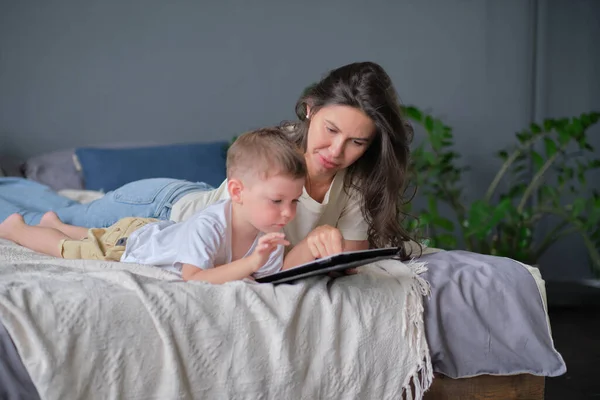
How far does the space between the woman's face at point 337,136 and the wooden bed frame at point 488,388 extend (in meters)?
0.62

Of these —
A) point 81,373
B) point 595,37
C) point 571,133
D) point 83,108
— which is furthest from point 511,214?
point 81,373

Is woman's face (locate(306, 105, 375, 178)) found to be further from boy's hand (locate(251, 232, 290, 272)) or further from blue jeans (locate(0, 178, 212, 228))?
blue jeans (locate(0, 178, 212, 228))

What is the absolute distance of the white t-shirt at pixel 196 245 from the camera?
185 cm

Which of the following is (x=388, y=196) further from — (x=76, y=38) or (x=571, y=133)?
(x=76, y=38)

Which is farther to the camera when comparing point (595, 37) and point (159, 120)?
point (595, 37)

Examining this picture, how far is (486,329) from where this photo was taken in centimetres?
192

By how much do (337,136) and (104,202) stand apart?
3.65 ft

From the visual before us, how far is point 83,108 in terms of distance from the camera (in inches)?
158

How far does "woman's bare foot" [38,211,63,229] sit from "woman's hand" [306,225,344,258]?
1.21 meters

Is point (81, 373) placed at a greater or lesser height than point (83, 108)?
lesser

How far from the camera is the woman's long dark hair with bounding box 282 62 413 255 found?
209cm

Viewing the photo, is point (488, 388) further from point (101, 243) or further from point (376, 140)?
point (101, 243)

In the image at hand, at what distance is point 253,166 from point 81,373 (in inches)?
24.2

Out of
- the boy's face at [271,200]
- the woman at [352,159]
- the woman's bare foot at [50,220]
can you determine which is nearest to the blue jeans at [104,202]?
the woman's bare foot at [50,220]
